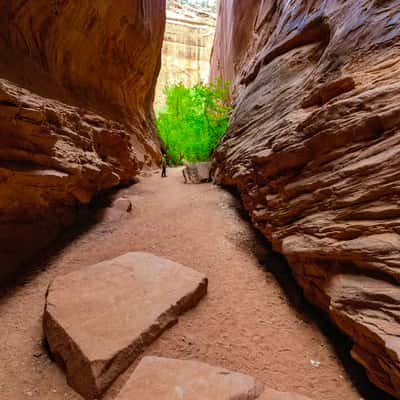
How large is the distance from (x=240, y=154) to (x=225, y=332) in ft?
13.0

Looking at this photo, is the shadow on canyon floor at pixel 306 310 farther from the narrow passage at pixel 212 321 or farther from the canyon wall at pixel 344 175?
the canyon wall at pixel 344 175

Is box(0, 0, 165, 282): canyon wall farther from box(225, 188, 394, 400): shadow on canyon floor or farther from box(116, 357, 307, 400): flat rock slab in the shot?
Answer: box(225, 188, 394, 400): shadow on canyon floor

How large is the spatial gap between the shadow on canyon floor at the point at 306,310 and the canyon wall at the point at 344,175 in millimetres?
228

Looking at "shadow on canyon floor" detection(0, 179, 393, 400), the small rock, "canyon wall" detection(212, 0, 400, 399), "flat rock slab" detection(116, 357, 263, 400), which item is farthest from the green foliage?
"flat rock slab" detection(116, 357, 263, 400)

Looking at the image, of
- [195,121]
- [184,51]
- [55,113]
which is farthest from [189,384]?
[184,51]

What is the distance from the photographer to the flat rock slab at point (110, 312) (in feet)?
6.62

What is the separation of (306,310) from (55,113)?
5263 mm

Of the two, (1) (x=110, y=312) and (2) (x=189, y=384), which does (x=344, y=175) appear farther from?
(1) (x=110, y=312)

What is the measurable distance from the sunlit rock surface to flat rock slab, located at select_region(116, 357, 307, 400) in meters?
34.7

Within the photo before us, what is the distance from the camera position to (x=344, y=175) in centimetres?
257

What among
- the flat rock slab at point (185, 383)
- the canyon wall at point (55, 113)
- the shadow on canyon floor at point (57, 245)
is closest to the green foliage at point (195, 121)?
the canyon wall at point (55, 113)

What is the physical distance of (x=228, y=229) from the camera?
479cm

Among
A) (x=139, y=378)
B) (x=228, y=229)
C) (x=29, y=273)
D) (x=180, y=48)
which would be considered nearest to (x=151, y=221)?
(x=228, y=229)

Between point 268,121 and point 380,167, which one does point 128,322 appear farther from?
point 268,121
